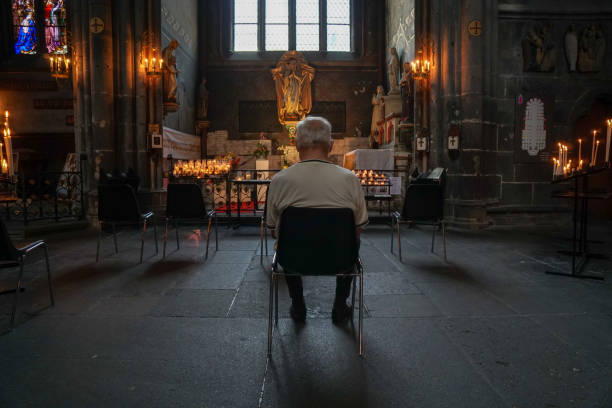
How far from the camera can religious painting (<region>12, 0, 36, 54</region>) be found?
13.2 metres

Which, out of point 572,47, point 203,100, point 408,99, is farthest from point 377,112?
point 572,47

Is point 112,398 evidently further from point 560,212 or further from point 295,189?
point 560,212

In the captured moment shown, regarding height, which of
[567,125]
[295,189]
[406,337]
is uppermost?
[567,125]

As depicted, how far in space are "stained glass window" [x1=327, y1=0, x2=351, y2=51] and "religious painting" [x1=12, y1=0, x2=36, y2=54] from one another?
9631mm

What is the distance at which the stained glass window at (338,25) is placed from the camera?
1503 cm

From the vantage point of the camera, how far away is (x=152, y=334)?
256 cm

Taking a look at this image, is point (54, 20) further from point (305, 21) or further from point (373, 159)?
point (373, 159)

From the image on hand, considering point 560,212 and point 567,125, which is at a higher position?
point 567,125

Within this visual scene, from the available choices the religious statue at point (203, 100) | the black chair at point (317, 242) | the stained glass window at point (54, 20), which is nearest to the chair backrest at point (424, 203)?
the black chair at point (317, 242)

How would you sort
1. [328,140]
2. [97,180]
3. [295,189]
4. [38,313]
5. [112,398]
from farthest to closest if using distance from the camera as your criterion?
[97,180], [38,313], [328,140], [295,189], [112,398]

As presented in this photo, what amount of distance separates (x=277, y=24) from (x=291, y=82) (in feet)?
7.82

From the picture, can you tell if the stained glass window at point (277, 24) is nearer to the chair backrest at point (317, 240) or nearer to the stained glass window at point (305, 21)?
the stained glass window at point (305, 21)

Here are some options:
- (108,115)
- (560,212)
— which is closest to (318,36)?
(108,115)

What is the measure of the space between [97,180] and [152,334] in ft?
20.2
